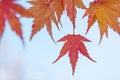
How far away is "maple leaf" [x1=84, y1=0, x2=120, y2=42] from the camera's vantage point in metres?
1.35

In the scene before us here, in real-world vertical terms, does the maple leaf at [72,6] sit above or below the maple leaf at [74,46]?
above

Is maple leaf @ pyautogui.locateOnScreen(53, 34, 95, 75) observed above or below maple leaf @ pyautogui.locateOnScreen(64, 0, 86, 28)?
below

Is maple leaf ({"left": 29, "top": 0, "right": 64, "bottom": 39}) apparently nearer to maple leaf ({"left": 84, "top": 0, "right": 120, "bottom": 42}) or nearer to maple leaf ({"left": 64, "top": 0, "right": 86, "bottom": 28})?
maple leaf ({"left": 64, "top": 0, "right": 86, "bottom": 28})

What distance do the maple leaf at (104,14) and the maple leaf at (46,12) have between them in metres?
0.17

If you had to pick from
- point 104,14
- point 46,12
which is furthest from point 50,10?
point 104,14

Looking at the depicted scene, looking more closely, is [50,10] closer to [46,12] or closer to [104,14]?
[46,12]

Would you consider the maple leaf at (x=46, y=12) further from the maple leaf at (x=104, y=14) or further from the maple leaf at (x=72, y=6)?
the maple leaf at (x=104, y=14)

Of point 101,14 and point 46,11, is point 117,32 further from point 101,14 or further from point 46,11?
point 46,11

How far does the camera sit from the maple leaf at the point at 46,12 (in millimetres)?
1279

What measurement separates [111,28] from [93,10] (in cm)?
20

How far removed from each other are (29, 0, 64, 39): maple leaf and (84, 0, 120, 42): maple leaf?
17 cm

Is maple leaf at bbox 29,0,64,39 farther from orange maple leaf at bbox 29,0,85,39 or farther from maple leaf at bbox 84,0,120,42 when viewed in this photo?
maple leaf at bbox 84,0,120,42

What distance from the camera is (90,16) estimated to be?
149 centimetres

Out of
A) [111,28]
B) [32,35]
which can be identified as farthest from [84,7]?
[32,35]
